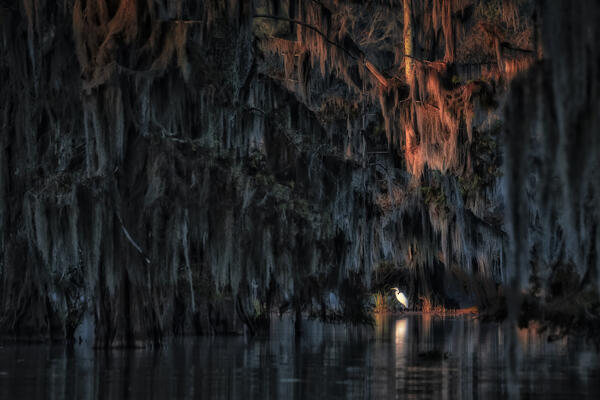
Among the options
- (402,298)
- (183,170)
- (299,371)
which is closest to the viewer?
(299,371)

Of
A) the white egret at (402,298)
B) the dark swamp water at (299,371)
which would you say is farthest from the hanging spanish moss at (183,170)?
the white egret at (402,298)

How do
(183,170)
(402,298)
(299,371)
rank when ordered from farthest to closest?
1. (402,298)
2. (183,170)
3. (299,371)

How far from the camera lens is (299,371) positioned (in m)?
14.2

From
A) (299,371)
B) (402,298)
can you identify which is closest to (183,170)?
(299,371)

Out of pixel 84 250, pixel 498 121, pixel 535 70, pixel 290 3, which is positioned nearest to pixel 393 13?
pixel 498 121

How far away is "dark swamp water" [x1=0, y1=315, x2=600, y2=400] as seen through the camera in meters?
11.2

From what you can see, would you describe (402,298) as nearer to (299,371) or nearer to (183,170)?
(183,170)

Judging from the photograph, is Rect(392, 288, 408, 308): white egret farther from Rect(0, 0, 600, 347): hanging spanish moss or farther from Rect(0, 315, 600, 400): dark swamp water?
Rect(0, 315, 600, 400): dark swamp water

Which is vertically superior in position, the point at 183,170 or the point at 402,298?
the point at 183,170

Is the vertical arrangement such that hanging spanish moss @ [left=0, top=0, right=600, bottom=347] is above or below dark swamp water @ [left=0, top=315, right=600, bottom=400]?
above

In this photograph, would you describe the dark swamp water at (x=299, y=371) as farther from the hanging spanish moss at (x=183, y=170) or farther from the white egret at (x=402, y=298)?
the white egret at (x=402, y=298)

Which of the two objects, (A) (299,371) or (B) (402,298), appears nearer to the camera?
(A) (299,371)

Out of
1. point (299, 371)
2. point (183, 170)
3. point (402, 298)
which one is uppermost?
point (183, 170)

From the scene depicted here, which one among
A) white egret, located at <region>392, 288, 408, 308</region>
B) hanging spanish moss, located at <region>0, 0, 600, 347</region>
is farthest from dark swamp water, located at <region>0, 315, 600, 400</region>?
white egret, located at <region>392, 288, 408, 308</region>
